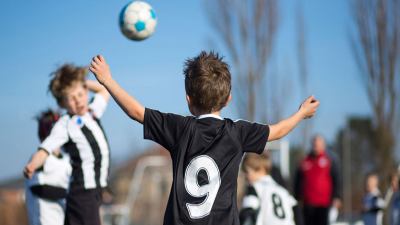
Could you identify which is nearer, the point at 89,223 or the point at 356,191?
the point at 89,223

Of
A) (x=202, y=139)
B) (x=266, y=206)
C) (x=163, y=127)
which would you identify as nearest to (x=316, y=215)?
(x=266, y=206)

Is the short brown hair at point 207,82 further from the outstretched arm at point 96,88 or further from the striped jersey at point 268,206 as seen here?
the outstretched arm at point 96,88

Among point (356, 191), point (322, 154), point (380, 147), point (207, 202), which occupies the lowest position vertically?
point (356, 191)

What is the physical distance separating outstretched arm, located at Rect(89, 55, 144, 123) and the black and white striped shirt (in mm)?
1898

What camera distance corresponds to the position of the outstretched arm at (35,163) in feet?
16.3

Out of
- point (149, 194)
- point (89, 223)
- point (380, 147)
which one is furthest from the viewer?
point (149, 194)

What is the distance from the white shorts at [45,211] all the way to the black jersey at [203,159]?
2.41 meters

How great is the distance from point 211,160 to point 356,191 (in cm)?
1633

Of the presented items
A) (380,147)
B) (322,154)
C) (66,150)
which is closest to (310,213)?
(322,154)

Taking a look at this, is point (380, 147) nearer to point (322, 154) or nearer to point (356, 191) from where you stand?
point (356, 191)

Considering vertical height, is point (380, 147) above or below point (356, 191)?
above

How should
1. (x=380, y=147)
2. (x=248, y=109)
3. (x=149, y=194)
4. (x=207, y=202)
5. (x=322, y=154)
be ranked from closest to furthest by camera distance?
(x=207, y=202) → (x=322, y=154) → (x=380, y=147) → (x=248, y=109) → (x=149, y=194)

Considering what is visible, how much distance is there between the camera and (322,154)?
1038 centimetres

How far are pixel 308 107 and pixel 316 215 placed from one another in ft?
22.3
